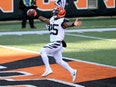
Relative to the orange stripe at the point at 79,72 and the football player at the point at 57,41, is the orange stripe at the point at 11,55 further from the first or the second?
the football player at the point at 57,41

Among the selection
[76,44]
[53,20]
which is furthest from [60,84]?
[76,44]

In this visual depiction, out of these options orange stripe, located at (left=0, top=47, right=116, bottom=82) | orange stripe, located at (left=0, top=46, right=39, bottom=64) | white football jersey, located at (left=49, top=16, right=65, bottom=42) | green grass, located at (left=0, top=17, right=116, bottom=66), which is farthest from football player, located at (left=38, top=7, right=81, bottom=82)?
orange stripe, located at (left=0, top=46, right=39, bottom=64)

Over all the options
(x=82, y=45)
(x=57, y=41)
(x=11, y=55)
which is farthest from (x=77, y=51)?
(x=57, y=41)

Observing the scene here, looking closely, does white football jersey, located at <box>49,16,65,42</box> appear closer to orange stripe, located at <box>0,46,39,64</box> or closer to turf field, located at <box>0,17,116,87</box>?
turf field, located at <box>0,17,116,87</box>

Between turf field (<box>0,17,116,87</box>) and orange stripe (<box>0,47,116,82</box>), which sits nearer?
orange stripe (<box>0,47,116,82</box>)

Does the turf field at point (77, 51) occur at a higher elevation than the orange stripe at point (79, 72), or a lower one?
lower

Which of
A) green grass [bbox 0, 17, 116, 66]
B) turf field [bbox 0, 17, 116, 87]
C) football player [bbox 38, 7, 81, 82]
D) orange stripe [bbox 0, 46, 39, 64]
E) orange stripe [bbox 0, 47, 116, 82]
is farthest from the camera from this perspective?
green grass [bbox 0, 17, 116, 66]

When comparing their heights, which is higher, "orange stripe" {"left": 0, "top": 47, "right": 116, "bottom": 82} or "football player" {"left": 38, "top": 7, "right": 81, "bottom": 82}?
"football player" {"left": 38, "top": 7, "right": 81, "bottom": 82}

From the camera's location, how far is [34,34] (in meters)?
20.3

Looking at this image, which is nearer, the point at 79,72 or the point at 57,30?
the point at 57,30

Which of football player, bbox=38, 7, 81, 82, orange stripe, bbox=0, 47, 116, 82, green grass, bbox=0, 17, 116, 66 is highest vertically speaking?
football player, bbox=38, 7, 81, 82

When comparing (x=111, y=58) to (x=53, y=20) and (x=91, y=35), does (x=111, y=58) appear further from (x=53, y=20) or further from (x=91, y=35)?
(x=91, y=35)

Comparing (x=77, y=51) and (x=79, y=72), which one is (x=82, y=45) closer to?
(x=77, y=51)

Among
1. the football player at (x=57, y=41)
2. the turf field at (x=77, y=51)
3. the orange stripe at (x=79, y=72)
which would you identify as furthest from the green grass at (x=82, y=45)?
the football player at (x=57, y=41)
